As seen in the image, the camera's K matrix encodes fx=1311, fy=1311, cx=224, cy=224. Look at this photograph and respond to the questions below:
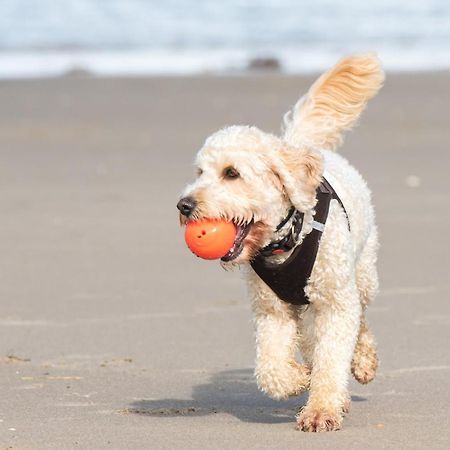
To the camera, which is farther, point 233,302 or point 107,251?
point 107,251

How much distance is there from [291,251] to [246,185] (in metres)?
0.41

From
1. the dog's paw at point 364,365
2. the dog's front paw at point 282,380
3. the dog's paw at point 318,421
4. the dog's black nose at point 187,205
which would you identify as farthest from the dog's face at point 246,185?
the dog's paw at point 364,365

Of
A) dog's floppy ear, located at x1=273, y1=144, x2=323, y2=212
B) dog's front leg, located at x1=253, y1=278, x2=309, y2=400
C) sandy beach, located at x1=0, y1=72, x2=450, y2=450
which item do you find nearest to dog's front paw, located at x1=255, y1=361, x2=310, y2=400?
dog's front leg, located at x1=253, y1=278, x2=309, y2=400

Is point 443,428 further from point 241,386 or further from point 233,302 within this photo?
point 233,302

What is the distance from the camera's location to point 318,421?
534 cm

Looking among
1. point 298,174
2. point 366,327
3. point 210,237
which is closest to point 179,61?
point 366,327

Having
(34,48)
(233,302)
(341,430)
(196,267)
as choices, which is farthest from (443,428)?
(34,48)

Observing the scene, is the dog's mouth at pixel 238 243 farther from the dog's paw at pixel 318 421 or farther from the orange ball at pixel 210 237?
the dog's paw at pixel 318 421

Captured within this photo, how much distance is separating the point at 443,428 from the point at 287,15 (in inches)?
953

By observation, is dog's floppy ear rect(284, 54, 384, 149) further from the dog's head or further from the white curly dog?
the dog's head

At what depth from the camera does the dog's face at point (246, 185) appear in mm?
5316

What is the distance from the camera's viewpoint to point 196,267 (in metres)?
9.19

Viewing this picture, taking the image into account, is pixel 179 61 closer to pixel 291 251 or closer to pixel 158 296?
pixel 158 296

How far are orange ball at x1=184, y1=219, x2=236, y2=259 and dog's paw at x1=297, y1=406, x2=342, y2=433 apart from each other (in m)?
0.75
